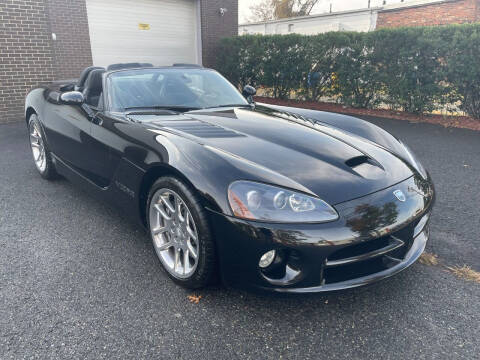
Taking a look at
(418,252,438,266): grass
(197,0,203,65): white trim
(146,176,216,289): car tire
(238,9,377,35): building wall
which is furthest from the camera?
(238,9,377,35): building wall

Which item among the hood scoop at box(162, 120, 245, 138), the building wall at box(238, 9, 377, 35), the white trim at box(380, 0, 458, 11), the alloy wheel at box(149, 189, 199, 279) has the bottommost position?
the alloy wheel at box(149, 189, 199, 279)

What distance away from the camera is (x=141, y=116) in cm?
299

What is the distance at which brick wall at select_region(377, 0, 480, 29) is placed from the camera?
17656 millimetres

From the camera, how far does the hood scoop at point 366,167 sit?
91.2 inches

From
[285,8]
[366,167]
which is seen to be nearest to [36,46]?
[366,167]

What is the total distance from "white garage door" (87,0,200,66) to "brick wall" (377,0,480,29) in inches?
Answer: 502

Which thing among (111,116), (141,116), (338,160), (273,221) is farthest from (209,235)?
(111,116)

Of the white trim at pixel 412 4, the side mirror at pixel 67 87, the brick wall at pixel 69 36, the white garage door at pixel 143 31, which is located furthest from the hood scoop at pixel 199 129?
the white trim at pixel 412 4

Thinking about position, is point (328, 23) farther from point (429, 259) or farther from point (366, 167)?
point (366, 167)

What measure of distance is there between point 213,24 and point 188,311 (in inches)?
478

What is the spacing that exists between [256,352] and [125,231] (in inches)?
70.0

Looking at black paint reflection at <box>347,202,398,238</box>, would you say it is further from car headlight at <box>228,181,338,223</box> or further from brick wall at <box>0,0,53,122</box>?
brick wall at <box>0,0,53,122</box>

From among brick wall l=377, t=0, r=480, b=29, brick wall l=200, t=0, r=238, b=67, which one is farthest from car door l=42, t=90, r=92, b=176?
brick wall l=377, t=0, r=480, b=29

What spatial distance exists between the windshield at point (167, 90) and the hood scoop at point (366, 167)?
1.54m
